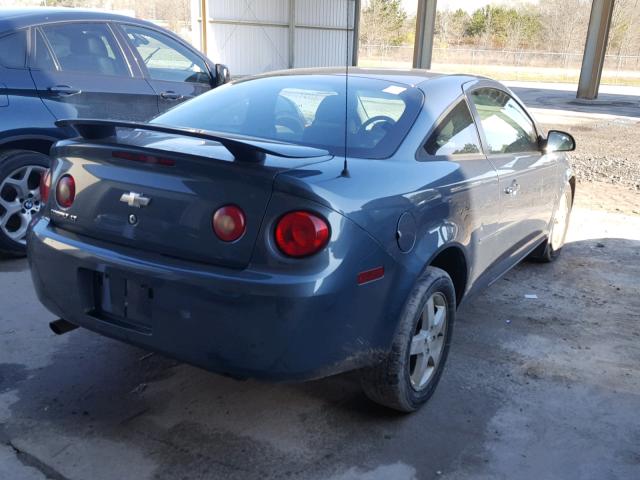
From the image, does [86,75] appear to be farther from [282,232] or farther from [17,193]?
[282,232]

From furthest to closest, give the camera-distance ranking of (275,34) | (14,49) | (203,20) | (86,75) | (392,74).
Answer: (275,34) → (203,20) → (86,75) → (14,49) → (392,74)

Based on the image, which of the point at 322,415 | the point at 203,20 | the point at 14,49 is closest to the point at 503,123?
the point at 322,415

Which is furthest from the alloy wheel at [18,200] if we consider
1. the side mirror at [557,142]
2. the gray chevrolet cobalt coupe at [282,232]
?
the side mirror at [557,142]

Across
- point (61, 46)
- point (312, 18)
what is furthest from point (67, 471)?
point (312, 18)

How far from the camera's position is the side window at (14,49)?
479cm

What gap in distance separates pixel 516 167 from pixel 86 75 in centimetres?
359

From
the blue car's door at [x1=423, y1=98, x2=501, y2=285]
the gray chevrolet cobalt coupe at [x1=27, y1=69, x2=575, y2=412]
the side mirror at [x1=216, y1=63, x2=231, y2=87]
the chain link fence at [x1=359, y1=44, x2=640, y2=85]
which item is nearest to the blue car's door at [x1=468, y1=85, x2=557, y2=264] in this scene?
the blue car's door at [x1=423, y1=98, x2=501, y2=285]

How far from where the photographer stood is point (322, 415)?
3.07m

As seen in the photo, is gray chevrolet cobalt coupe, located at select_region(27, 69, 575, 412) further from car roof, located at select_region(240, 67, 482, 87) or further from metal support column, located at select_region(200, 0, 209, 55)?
metal support column, located at select_region(200, 0, 209, 55)

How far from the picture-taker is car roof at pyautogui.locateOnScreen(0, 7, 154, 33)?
492 centimetres

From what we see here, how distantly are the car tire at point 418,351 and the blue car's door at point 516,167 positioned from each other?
2.96 ft

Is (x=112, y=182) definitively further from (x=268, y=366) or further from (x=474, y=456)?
(x=474, y=456)

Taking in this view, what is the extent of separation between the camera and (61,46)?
5250mm

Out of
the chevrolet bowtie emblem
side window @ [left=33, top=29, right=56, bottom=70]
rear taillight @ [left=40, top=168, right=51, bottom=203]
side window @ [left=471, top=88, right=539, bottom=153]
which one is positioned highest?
side window @ [left=33, top=29, right=56, bottom=70]
